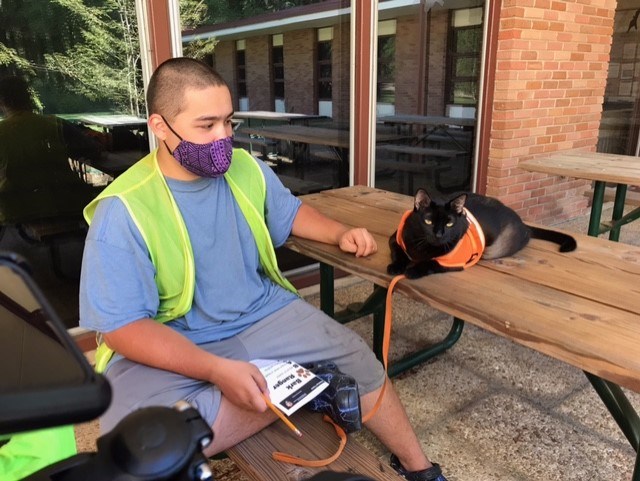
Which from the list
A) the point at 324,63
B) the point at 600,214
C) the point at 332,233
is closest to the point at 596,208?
the point at 600,214

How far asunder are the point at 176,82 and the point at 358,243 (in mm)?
754

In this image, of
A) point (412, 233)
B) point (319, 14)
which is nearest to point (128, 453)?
point (412, 233)

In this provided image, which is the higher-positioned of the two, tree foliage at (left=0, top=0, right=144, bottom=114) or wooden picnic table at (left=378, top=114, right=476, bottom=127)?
tree foliage at (left=0, top=0, right=144, bottom=114)

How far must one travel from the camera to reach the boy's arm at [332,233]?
1.76m

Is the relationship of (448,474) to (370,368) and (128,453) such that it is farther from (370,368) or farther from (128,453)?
(128,453)

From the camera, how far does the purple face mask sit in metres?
1.55

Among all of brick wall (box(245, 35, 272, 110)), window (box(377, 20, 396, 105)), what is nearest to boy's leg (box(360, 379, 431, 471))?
brick wall (box(245, 35, 272, 110))

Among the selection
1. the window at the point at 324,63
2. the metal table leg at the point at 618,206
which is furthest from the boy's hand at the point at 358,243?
the metal table leg at the point at 618,206

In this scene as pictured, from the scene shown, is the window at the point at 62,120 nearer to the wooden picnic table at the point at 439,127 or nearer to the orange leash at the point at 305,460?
the orange leash at the point at 305,460

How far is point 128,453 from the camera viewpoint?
0.44 meters

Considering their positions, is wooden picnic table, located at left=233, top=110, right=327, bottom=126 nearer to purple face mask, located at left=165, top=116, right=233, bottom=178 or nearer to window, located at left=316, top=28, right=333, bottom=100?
window, located at left=316, top=28, right=333, bottom=100

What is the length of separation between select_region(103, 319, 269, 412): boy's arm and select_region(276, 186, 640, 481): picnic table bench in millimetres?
535

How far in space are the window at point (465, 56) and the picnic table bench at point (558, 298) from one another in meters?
2.67

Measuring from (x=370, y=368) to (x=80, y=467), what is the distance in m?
1.13
